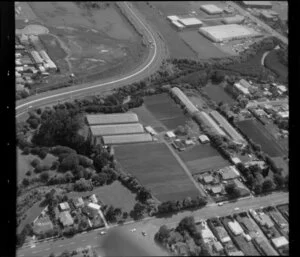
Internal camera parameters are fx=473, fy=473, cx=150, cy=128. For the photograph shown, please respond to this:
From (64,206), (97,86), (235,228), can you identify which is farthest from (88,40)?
(235,228)

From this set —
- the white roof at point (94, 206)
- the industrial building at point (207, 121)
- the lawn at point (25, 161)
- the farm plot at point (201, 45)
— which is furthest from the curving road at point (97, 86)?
the white roof at point (94, 206)

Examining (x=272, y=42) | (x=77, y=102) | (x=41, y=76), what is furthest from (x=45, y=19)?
(x=272, y=42)

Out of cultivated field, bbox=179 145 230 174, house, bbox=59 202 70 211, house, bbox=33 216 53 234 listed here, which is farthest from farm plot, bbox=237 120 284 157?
house, bbox=33 216 53 234

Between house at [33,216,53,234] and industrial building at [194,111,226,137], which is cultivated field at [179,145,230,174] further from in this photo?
house at [33,216,53,234]

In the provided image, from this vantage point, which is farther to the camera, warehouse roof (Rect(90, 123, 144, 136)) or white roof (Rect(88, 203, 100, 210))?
warehouse roof (Rect(90, 123, 144, 136))

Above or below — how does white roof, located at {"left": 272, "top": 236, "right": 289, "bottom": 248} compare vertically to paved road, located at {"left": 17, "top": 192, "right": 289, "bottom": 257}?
above
